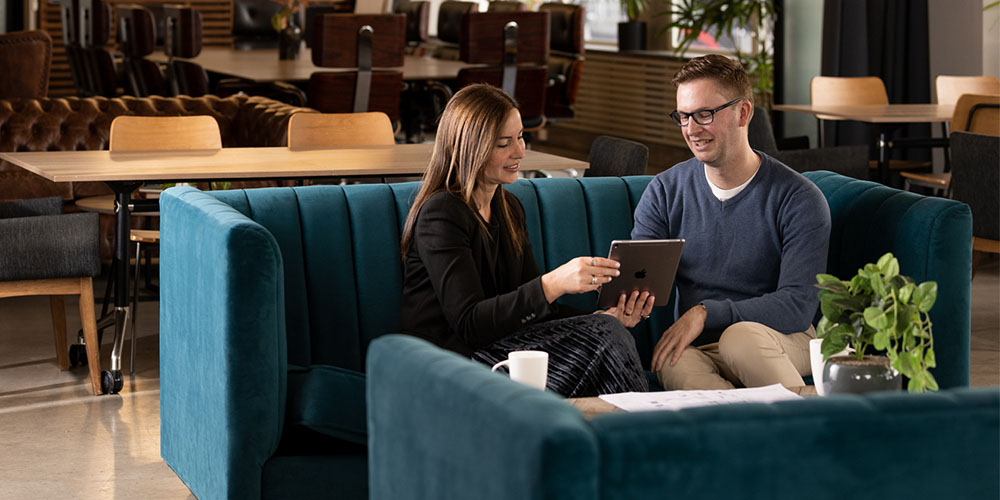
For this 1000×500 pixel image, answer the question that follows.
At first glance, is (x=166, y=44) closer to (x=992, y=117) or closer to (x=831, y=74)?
(x=831, y=74)

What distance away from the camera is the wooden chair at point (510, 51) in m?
7.64

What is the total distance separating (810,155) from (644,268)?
323 cm

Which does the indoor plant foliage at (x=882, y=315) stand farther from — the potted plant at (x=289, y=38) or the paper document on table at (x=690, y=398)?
the potted plant at (x=289, y=38)

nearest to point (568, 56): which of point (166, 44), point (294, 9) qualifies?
point (294, 9)

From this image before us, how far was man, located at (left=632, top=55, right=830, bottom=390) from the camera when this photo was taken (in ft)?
9.30

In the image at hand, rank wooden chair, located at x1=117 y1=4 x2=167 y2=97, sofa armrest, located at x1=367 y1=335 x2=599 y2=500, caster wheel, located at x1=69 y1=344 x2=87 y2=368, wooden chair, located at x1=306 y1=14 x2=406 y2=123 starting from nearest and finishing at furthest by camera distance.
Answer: sofa armrest, located at x1=367 y1=335 x2=599 y2=500 → caster wheel, located at x1=69 y1=344 x2=87 y2=368 → wooden chair, located at x1=306 y1=14 x2=406 y2=123 → wooden chair, located at x1=117 y1=4 x2=167 y2=97

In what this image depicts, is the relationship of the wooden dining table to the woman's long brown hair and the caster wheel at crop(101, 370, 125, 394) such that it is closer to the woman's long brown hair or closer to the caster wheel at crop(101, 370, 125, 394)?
the caster wheel at crop(101, 370, 125, 394)

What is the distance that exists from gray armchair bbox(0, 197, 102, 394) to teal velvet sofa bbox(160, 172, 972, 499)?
1.02 meters

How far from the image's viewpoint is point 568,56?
372 inches

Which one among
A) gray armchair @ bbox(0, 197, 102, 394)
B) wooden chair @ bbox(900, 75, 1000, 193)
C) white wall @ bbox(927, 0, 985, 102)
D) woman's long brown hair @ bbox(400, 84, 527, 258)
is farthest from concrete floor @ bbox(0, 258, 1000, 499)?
white wall @ bbox(927, 0, 985, 102)

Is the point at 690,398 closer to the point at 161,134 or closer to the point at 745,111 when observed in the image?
the point at 745,111

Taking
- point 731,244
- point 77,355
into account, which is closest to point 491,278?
point 731,244

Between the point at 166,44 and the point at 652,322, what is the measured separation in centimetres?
624

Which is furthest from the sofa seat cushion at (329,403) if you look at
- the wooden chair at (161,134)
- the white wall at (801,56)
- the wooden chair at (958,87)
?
the white wall at (801,56)
